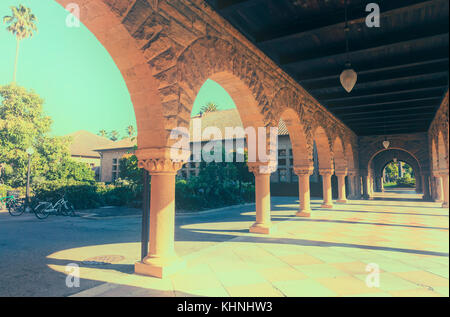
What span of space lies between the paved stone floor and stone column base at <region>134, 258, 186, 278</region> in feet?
0.36

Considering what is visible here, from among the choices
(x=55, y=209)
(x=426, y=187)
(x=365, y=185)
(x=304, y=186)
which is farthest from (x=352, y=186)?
(x=55, y=209)

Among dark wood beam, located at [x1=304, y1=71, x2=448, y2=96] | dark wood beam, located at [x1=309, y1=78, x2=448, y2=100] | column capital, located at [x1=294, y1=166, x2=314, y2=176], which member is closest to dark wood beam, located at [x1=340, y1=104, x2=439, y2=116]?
dark wood beam, located at [x1=309, y1=78, x2=448, y2=100]

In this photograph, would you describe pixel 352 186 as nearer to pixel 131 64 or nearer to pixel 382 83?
pixel 382 83

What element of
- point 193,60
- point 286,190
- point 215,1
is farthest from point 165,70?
point 286,190

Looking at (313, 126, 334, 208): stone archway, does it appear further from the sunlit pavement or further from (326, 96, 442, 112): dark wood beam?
the sunlit pavement

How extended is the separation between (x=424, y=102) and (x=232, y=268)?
11.2 metres

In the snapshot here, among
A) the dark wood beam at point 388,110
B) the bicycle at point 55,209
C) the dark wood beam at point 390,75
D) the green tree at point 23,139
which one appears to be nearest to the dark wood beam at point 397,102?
the dark wood beam at point 388,110

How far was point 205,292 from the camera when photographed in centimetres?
333

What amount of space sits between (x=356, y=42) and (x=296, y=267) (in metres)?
5.62

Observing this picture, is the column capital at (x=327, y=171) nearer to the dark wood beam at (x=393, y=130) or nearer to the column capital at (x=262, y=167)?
the column capital at (x=262, y=167)

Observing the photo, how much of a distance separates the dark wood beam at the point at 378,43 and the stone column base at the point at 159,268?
19.9 feet

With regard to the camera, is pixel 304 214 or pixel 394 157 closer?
pixel 304 214

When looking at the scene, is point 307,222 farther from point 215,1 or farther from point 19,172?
point 19,172

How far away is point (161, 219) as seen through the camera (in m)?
4.27
